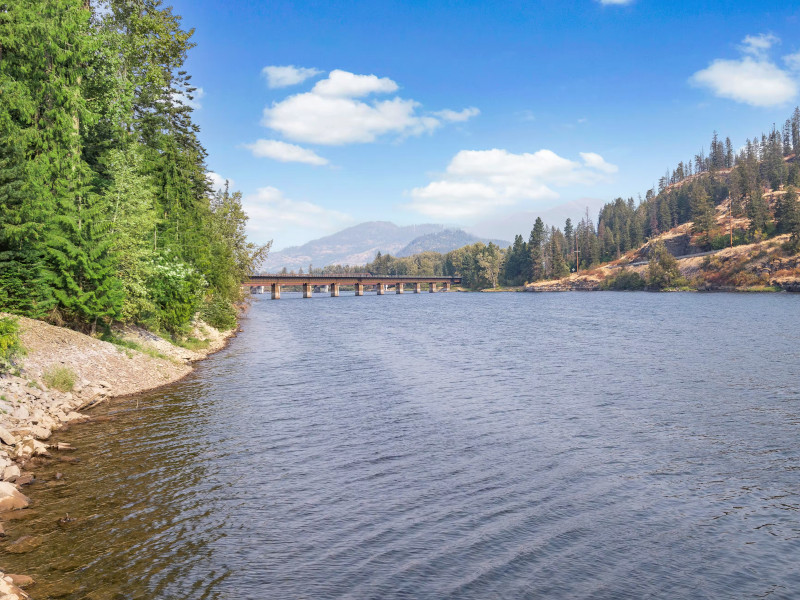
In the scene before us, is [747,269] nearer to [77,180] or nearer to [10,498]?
[77,180]

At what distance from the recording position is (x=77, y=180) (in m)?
34.8

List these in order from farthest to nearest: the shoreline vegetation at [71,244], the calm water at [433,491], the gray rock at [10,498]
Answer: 1. the shoreline vegetation at [71,244]
2. the gray rock at [10,498]
3. the calm water at [433,491]

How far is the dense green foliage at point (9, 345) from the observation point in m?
23.6

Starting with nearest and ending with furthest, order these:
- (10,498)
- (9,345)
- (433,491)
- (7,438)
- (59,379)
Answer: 1. (10,498)
2. (433,491)
3. (7,438)
4. (9,345)
5. (59,379)

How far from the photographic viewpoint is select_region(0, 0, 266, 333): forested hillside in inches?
1224

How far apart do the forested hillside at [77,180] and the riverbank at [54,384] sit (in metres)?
2.50

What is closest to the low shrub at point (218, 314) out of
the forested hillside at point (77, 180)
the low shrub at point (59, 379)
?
the forested hillside at point (77, 180)

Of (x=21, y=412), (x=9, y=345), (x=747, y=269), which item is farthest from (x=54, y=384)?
(x=747, y=269)

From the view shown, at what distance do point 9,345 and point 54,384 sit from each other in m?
3.47

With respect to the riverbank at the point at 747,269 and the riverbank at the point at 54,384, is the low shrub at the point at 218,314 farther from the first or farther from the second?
the riverbank at the point at 747,269

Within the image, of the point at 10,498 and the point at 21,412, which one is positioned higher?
the point at 21,412

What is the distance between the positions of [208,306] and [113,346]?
28.7 m

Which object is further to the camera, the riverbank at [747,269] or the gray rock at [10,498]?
the riverbank at [747,269]

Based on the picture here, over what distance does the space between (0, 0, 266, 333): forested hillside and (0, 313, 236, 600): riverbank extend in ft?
8.21
